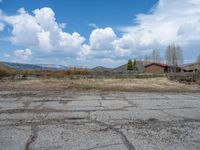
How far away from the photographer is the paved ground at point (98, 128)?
559cm

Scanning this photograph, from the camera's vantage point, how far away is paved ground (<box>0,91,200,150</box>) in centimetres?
559

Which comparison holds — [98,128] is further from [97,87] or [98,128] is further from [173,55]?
[173,55]

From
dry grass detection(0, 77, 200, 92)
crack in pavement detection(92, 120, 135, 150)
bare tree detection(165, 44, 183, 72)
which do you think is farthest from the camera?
bare tree detection(165, 44, 183, 72)

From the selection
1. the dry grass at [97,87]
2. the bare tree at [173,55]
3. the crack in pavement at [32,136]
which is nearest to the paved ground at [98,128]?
the crack in pavement at [32,136]

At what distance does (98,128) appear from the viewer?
6.92 meters

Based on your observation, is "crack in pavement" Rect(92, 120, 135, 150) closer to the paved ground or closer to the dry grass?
the paved ground

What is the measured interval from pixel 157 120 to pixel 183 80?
20971mm

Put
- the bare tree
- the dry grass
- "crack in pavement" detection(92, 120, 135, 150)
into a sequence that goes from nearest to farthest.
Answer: "crack in pavement" detection(92, 120, 135, 150) < the dry grass < the bare tree

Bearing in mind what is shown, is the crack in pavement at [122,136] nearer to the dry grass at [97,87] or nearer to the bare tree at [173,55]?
the dry grass at [97,87]

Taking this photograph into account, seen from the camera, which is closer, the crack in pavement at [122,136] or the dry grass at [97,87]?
the crack in pavement at [122,136]

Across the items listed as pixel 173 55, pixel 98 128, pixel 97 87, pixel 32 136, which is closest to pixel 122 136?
pixel 98 128

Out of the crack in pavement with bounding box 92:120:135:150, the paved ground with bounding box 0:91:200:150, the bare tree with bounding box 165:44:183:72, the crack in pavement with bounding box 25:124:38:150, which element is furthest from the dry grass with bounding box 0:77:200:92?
the bare tree with bounding box 165:44:183:72

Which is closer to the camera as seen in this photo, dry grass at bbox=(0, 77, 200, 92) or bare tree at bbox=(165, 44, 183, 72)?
dry grass at bbox=(0, 77, 200, 92)

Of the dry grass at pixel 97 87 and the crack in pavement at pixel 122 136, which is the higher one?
the dry grass at pixel 97 87
